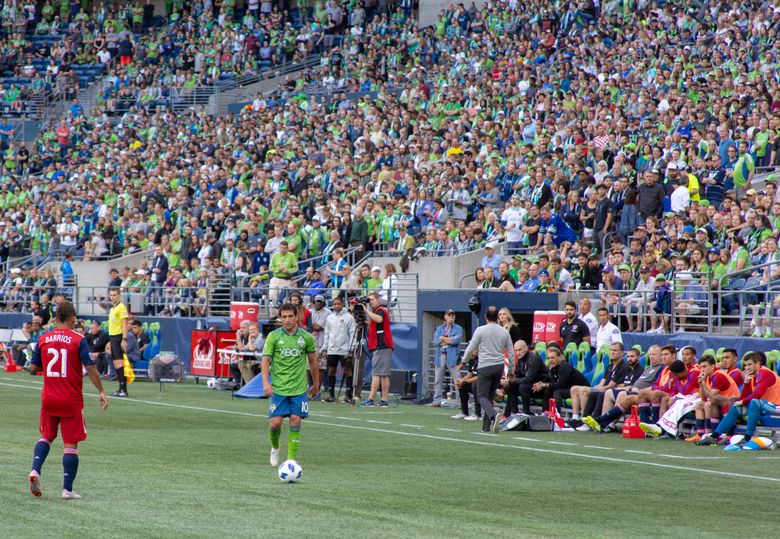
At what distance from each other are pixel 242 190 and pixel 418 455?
22219 millimetres

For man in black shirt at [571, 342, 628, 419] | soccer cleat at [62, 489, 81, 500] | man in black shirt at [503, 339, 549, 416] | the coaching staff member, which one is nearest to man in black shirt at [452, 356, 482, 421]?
man in black shirt at [503, 339, 549, 416]

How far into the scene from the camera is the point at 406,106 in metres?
36.4

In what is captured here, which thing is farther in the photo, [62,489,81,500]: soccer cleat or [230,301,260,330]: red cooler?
[230,301,260,330]: red cooler

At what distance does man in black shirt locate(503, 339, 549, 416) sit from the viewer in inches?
775

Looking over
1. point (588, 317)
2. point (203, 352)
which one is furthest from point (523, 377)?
point (203, 352)

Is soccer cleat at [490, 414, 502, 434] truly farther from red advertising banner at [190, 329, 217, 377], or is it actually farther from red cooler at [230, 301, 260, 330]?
red advertising banner at [190, 329, 217, 377]

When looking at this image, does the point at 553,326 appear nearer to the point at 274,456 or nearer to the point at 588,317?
the point at 588,317

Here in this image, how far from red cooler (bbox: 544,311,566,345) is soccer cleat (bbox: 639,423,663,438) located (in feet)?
11.7

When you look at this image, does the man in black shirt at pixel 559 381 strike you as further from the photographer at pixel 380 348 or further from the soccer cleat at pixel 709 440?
the photographer at pixel 380 348

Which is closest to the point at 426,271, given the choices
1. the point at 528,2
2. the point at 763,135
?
the point at 763,135

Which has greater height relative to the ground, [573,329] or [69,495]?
[573,329]

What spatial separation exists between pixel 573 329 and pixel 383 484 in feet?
29.2

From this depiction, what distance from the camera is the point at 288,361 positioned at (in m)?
13.1

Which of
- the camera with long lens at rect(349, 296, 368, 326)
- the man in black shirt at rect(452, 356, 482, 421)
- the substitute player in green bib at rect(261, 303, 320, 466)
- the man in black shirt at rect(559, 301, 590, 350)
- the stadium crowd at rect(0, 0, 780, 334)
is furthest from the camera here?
the stadium crowd at rect(0, 0, 780, 334)
